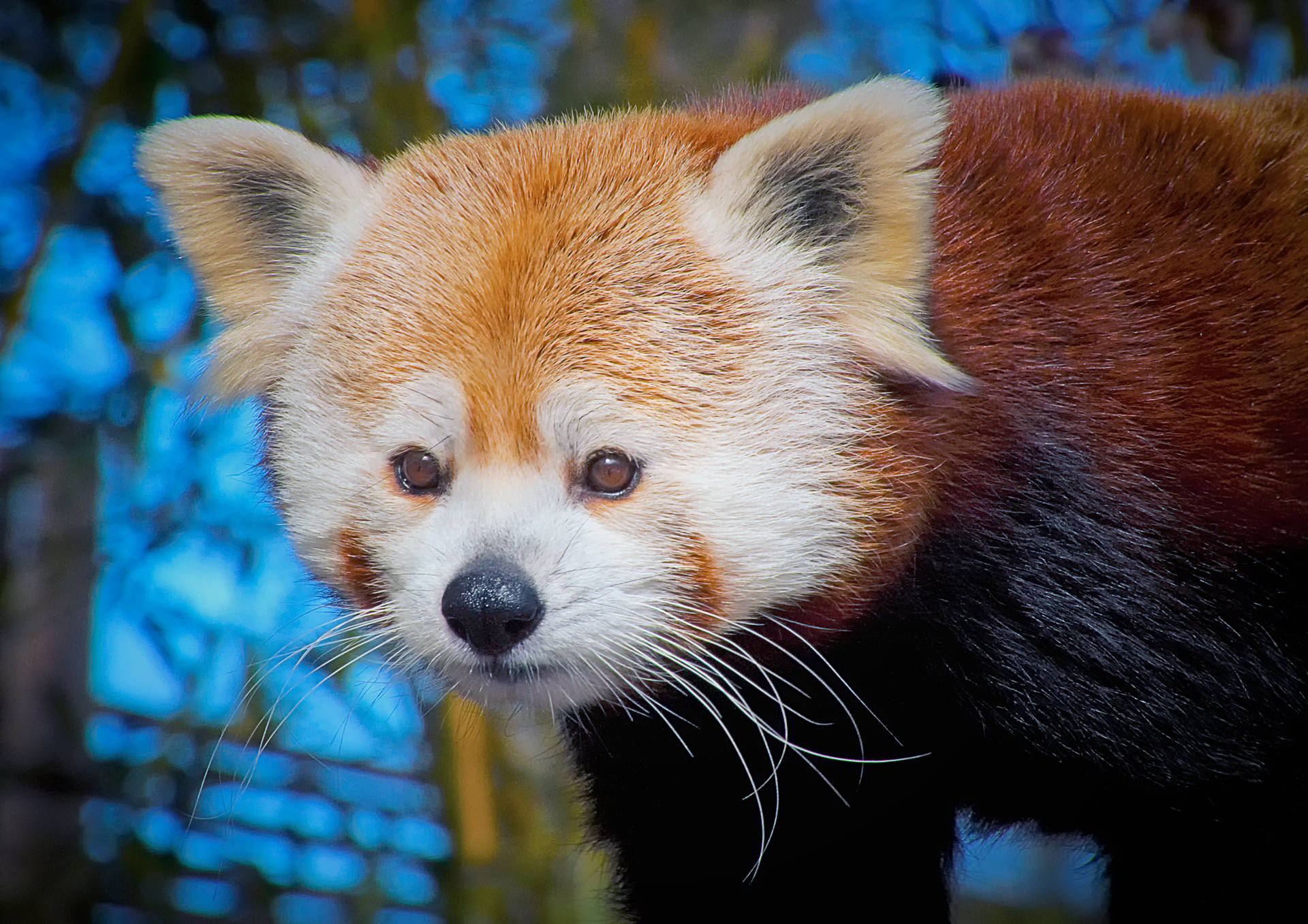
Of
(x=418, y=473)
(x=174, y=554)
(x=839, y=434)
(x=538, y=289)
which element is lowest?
(x=174, y=554)

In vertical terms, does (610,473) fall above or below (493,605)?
above

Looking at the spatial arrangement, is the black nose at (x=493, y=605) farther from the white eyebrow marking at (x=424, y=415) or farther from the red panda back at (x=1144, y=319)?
the red panda back at (x=1144, y=319)

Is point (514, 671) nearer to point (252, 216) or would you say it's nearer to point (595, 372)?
point (595, 372)

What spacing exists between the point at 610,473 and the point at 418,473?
9.1 inches

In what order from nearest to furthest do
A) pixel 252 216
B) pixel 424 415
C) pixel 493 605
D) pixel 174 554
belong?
pixel 493 605 < pixel 424 415 < pixel 252 216 < pixel 174 554

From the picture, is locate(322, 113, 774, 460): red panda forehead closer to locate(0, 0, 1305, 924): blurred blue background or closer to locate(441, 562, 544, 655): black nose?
locate(441, 562, 544, 655): black nose

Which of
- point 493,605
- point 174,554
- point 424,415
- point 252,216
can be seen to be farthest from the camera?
point 174,554

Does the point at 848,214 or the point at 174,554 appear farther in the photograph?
the point at 174,554

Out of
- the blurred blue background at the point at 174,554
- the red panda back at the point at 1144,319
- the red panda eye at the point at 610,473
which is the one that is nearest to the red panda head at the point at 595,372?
the red panda eye at the point at 610,473

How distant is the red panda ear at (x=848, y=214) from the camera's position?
4.15ft

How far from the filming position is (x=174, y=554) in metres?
2.31

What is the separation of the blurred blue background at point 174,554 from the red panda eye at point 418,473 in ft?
2.71

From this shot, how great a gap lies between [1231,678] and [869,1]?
1.21 m

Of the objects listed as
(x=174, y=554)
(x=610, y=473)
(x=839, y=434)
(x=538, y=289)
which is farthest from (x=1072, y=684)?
(x=174, y=554)
